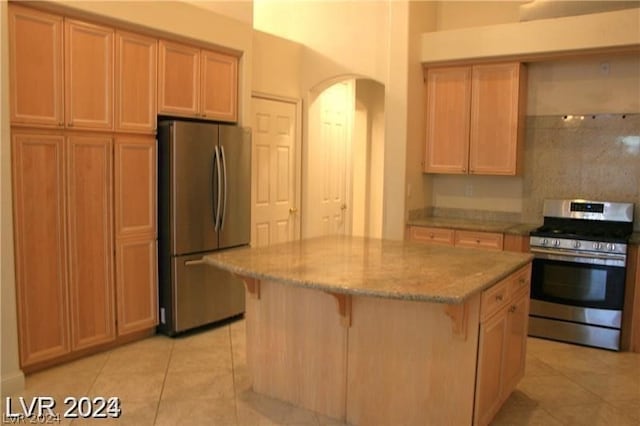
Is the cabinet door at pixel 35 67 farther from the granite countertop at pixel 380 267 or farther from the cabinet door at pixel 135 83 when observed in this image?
the granite countertop at pixel 380 267

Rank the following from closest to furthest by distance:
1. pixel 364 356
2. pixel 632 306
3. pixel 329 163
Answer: pixel 364 356
pixel 632 306
pixel 329 163

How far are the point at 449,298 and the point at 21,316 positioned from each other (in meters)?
2.70

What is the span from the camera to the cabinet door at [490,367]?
8.78ft

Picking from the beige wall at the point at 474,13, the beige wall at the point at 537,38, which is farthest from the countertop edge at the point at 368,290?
the beige wall at the point at 474,13

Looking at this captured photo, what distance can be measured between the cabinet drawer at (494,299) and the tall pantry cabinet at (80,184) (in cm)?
265

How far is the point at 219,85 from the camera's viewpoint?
461cm

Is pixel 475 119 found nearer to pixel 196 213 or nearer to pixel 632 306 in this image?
pixel 632 306

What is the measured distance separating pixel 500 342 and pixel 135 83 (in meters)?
3.05

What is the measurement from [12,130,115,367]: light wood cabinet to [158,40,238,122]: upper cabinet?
26.6 inches

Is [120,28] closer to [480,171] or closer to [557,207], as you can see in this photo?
[480,171]

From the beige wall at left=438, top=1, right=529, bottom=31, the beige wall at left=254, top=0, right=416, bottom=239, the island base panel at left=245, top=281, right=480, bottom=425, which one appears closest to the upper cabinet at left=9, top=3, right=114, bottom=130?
the island base panel at left=245, top=281, right=480, bottom=425

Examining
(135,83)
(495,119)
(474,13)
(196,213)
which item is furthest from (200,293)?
(474,13)

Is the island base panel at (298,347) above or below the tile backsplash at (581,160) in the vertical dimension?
below

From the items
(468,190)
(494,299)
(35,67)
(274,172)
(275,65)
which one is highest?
(275,65)
